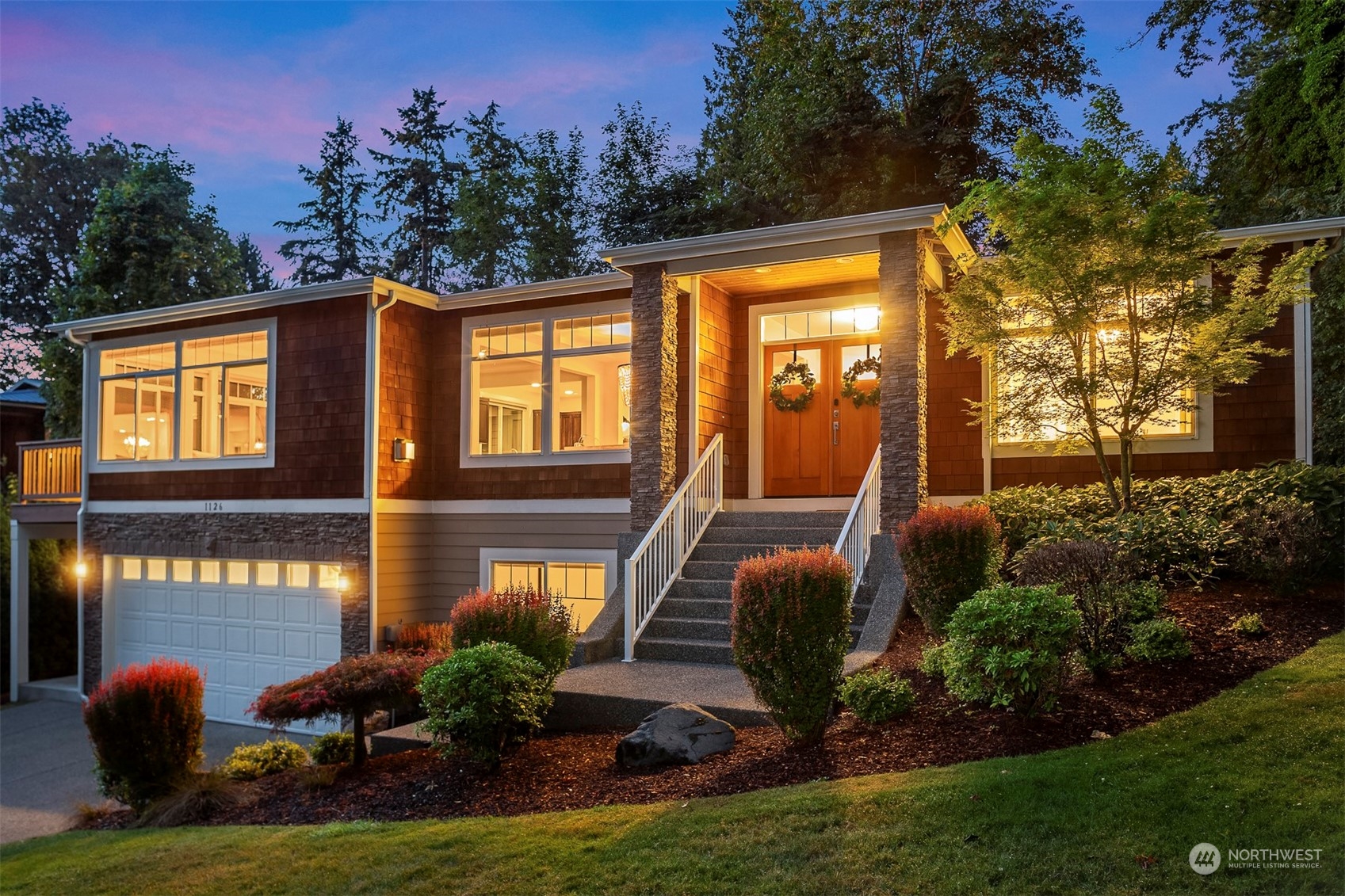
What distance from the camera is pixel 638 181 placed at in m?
22.6

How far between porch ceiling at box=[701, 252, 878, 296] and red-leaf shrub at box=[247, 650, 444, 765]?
207 inches

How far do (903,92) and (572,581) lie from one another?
10705 mm

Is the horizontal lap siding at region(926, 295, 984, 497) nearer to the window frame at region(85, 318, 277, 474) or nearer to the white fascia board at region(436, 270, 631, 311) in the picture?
the white fascia board at region(436, 270, 631, 311)

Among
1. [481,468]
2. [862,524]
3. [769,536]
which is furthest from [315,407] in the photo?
[862,524]

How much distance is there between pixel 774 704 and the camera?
215 inches

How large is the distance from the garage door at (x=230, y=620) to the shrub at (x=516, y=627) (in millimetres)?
5379

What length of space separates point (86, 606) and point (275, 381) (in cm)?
489

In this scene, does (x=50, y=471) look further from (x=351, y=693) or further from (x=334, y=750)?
(x=351, y=693)

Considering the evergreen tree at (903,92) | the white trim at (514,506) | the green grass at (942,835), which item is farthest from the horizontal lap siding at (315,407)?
the evergreen tree at (903,92)

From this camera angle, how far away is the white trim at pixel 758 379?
1102 cm

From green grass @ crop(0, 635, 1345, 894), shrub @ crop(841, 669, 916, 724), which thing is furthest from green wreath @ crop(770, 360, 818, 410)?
green grass @ crop(0, 635, 1345, 894)

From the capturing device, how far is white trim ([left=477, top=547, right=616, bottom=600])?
1114 cm

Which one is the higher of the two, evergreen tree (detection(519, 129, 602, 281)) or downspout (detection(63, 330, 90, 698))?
evergreen tree (detection(519, 129, 602, 281))

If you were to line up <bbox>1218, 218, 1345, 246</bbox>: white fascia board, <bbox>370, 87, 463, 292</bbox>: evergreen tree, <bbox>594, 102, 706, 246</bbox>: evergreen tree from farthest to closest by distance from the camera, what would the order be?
<bbox>370, 87, 463, 292</bbox>: evergreen tree < <bbox>594, 102, 706, 246</bbox>: evergreen tree < <bbox>1218, 218, 1345, 246</bbox>: white fascia board
